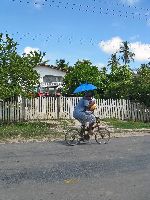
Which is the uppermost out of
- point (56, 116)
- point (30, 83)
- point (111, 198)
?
point (30, 83)

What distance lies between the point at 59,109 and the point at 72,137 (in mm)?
10913

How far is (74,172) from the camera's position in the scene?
9.51 m

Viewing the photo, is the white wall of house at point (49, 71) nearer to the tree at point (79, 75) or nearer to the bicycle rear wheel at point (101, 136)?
the tree at point (79, 75)

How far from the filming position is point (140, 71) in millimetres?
28234

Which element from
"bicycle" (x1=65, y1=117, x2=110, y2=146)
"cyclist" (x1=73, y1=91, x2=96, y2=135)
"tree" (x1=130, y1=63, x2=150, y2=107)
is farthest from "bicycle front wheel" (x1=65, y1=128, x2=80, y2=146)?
"tree" (x1=130, y1=63, x2=150, y2=107)

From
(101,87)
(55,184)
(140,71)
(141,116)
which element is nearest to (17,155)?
(55,184)

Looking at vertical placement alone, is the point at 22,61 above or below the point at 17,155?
above

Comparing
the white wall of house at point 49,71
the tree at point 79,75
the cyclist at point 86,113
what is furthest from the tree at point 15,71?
the white wall of house at point 49,71

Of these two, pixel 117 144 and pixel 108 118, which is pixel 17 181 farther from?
pixel 108 118

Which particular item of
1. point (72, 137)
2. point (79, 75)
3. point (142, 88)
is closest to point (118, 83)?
point (142, 88)

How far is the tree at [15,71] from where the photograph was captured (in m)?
20.4

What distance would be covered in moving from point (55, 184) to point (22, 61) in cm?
1322

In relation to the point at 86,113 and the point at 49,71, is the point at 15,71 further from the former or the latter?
the point at 49,71

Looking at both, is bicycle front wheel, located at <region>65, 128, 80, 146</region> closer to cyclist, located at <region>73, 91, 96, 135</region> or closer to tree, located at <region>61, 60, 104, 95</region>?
cyclist, located at <region>73, 91, 96, 135</region>
